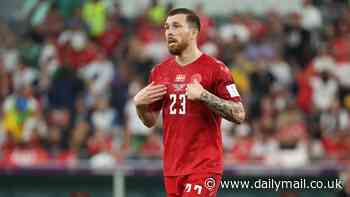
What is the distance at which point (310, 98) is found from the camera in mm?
16391

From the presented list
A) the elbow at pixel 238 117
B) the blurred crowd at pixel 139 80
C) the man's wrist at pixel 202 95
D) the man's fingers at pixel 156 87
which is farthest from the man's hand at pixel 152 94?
the blurred crowd at pixel 139 80

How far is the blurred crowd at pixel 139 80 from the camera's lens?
15.2m

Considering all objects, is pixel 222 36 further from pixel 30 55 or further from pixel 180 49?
pixel 180 49

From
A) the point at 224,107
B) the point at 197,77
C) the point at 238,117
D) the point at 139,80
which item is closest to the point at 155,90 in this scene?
the point at 197,77

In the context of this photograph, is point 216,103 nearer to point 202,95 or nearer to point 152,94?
point 202,95

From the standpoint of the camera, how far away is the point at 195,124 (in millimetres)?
8367

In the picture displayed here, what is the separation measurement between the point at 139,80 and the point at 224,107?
8970 mm

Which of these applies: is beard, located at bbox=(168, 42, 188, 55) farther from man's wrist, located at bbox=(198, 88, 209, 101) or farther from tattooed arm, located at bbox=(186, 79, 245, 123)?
man's wrist, located at bbox=(198, 88, 209, 101)

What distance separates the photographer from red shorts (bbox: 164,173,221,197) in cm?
825

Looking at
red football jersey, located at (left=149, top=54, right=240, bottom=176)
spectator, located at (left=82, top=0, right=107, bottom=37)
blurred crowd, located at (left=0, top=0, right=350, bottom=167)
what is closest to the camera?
red football jersey, located at (left=149, top=54, right=240, bottom=176)

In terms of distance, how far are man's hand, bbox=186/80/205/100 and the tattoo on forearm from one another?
33 mm

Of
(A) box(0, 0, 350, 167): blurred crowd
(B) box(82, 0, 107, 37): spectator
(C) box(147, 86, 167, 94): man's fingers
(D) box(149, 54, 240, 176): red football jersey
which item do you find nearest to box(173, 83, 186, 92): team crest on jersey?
(D) box(149, 54, 240, 176): red football jersey

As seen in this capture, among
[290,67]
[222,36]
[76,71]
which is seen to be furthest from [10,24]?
[290,67]

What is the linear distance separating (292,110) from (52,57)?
5.28 metres
